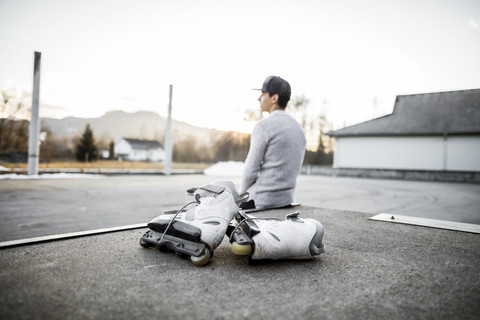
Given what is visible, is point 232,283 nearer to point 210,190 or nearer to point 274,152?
point 210,190

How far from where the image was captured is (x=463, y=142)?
24438 millimetres

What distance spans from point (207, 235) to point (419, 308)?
1089mm

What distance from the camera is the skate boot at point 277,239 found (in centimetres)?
179

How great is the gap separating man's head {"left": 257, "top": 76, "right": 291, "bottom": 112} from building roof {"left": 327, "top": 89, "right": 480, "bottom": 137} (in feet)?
87.7

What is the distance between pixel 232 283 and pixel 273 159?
1.56 meters

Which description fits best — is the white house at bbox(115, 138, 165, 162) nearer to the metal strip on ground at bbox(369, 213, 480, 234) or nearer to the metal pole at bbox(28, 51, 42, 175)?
the metal pole at bbox(28, 51, 42, 175)

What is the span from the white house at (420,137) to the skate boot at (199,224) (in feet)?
91.7

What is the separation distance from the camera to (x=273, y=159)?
9.71 ft

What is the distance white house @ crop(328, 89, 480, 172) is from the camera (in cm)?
2455

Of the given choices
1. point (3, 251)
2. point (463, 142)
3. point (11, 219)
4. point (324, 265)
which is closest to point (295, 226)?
point (324, 265)

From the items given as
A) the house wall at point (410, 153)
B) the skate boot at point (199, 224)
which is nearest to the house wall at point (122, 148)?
the house wall at point (410, 153)

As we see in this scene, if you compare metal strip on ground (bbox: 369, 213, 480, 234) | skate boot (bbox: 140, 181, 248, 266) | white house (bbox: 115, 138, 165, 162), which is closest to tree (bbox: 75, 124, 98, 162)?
white house (bbox: 115, 138, 165, 162)

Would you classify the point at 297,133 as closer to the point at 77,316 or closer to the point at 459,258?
the point at 459,258

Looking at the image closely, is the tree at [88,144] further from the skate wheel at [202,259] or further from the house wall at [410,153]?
the skate wheel at [202,259]
